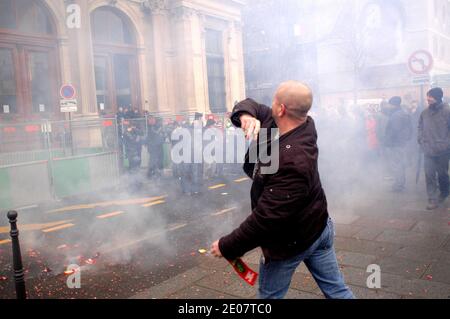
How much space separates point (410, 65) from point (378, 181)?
302cm

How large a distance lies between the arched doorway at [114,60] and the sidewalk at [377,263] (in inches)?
391

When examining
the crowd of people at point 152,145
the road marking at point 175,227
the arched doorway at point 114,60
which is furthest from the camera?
the arched doorway at point 114,60

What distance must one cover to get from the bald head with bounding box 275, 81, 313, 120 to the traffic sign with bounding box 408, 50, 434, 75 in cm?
789

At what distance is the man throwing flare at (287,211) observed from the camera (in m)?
1.93

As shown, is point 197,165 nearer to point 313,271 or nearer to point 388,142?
point 388,142

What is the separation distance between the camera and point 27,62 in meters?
11.4

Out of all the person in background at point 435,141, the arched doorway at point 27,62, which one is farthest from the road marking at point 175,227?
the arched doorway at point 27,62

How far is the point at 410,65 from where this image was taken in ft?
30.0

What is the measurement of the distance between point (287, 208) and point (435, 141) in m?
4.42

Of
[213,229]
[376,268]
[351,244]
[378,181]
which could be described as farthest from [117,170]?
[376,268]

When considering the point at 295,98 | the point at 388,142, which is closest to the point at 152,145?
the point at 388,142

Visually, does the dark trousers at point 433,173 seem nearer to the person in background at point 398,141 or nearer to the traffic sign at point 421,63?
the person in background at point 398,141
